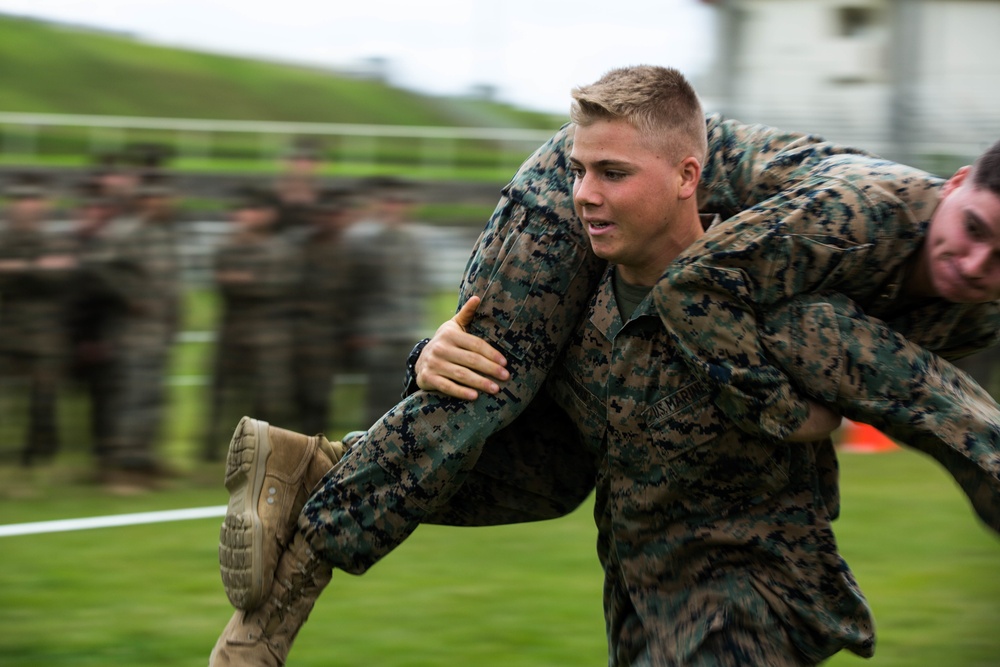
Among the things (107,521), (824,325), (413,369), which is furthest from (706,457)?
(107,521)

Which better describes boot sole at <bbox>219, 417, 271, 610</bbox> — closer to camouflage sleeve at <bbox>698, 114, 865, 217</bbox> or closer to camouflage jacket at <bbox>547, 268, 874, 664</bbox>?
camouflage jacket at <bbox>547, 268, 874, 664</bbox>

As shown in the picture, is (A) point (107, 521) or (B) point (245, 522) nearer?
(B) point (245, 522)

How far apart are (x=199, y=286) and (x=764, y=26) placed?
22.4m

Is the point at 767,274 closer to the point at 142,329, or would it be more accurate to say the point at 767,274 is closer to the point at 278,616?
the point at 278,616

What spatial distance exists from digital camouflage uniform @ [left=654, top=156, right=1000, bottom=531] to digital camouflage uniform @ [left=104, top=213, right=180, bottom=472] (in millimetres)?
5375

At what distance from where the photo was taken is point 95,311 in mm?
8078

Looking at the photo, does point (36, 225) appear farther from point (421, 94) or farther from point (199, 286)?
point (421, 94)

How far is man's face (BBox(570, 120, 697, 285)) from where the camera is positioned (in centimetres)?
313

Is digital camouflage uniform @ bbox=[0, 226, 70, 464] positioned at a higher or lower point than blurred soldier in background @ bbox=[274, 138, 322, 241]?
lower

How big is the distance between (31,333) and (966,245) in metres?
6.17

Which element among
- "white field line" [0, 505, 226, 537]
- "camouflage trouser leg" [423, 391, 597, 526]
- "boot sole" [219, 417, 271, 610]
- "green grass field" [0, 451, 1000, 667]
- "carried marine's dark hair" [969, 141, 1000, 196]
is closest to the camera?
"carried marine's dark hair" [969, 141, 1000, 196]

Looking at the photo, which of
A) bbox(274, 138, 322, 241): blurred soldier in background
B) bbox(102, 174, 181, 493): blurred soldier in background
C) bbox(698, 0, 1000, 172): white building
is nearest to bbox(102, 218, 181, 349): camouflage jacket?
bbox(102, 174, 181, 493): blurred soldier in background

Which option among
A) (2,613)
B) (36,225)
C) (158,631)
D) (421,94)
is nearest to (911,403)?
(158,631)

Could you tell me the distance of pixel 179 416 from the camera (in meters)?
10.8
